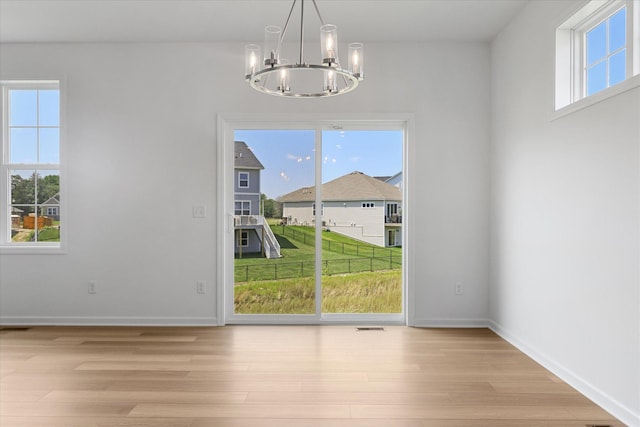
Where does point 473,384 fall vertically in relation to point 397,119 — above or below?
below

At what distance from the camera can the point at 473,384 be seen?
294 centimetres

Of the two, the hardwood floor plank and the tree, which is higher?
the tree

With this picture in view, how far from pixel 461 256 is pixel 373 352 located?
58.2 inches

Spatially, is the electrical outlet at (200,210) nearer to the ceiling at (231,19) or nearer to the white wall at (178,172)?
the white wall at (178,172)

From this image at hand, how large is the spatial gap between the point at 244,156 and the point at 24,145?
2285mm

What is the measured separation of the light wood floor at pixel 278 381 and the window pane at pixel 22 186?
4.40 ft

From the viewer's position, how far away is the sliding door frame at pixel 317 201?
4465 millimetres

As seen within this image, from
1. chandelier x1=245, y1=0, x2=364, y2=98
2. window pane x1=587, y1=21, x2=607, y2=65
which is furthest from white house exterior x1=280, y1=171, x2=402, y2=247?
window pane x1=587, y1=21, x2=607, y2=65

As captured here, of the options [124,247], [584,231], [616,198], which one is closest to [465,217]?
[584,231]

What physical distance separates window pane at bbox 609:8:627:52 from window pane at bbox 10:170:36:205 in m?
5.15

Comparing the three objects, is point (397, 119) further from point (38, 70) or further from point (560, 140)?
Answer: point (38, 70)

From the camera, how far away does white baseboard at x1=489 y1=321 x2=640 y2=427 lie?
7.89ft

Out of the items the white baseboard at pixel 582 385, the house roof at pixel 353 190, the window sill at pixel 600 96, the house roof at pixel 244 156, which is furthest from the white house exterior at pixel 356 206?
the window sill at pixel 600 96

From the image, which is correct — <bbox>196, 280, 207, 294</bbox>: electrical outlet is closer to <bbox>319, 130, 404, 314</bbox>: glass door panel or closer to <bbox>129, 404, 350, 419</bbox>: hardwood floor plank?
<bbox>319, 130, 404, 314</bbox>: glass door panel
